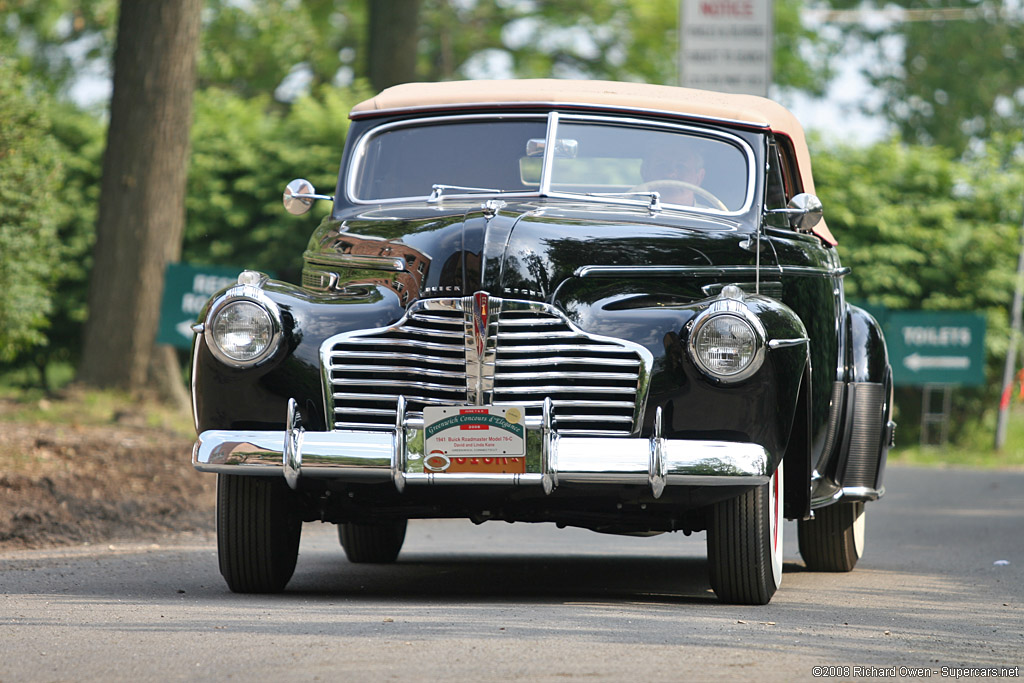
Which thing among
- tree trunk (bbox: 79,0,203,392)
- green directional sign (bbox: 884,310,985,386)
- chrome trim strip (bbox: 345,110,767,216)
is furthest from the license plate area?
green directional sign (bbox: 884,310,985,386)

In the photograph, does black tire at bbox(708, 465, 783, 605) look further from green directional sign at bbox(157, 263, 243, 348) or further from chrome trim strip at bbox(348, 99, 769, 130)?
green directional sign at bbox(157, 263, 243, 348)

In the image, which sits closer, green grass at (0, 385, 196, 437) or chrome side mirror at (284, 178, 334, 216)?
chrome side mirror at (284, 178, 334, 216)

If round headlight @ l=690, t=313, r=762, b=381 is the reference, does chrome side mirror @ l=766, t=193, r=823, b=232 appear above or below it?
above

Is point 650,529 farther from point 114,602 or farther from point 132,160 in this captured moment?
point 132,160

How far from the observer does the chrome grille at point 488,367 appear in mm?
5262

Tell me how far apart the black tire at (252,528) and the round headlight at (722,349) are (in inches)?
68.0

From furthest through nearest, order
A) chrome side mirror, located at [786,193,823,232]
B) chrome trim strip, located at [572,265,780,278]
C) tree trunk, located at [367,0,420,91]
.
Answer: tree trunk, located at [367,0,420,91]
chrome side mirror, located at [786,193,823,232]
chrome trim strip, located at [572,265,780,278]

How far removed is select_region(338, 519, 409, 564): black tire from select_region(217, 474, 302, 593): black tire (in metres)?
1.67

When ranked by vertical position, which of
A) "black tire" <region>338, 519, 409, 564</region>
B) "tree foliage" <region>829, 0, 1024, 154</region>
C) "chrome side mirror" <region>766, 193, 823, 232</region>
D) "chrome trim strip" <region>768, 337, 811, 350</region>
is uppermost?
"tree foliage" <region>829, 0, 1024, 154</region>

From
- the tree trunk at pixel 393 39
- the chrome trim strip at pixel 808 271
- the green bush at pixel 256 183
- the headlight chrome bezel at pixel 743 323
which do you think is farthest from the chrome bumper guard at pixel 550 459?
the tree trunk at pixel 393 39

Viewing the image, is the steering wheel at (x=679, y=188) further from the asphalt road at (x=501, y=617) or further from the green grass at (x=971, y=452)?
the green grass at (x=971, y=452)

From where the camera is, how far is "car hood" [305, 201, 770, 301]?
17.9ft

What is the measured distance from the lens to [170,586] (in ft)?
20.3

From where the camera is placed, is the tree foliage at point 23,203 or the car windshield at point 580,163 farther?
the tree foliage at point 23,203
